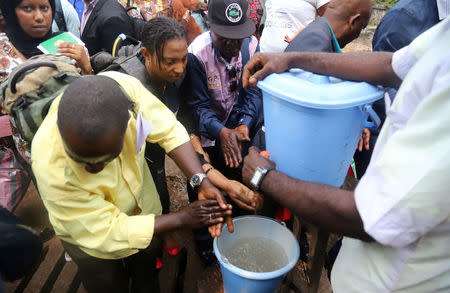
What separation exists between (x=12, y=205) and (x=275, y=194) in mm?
1945

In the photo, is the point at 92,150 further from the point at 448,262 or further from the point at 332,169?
the point at 448,262

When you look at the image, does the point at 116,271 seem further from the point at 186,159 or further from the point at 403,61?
the point at 403,61

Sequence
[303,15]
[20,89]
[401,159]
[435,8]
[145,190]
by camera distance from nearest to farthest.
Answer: [401,159], [20,89], [145,190], [435,8], [303,15]

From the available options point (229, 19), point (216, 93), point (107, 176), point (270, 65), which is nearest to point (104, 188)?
point (107, 176)

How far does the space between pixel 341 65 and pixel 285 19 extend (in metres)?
2.27

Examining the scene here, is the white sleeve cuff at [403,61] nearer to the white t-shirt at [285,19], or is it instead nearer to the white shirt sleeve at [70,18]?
the white t-shirt at [285,19]

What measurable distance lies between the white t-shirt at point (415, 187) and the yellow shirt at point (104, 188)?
1.03 m

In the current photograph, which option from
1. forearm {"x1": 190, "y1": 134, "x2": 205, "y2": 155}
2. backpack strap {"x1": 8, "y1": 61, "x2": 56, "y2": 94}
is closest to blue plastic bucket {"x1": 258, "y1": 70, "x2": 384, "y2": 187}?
forearm {"x1": 190, "y1": 134, "x2": 205, "y2": 155}

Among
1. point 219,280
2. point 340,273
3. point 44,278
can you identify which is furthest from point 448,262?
point 44,278

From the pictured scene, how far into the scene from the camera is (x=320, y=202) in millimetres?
1075

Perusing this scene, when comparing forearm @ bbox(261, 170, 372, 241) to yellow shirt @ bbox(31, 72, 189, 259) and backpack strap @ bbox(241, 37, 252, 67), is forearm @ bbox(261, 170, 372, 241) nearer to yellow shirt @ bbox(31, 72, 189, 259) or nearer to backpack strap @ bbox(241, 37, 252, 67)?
yellow shirt @ bbox(31, 72, 189, 259)

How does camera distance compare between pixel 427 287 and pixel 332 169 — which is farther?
pixel 332 169

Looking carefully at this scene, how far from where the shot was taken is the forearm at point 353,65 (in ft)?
4.31

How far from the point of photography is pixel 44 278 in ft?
8.45
